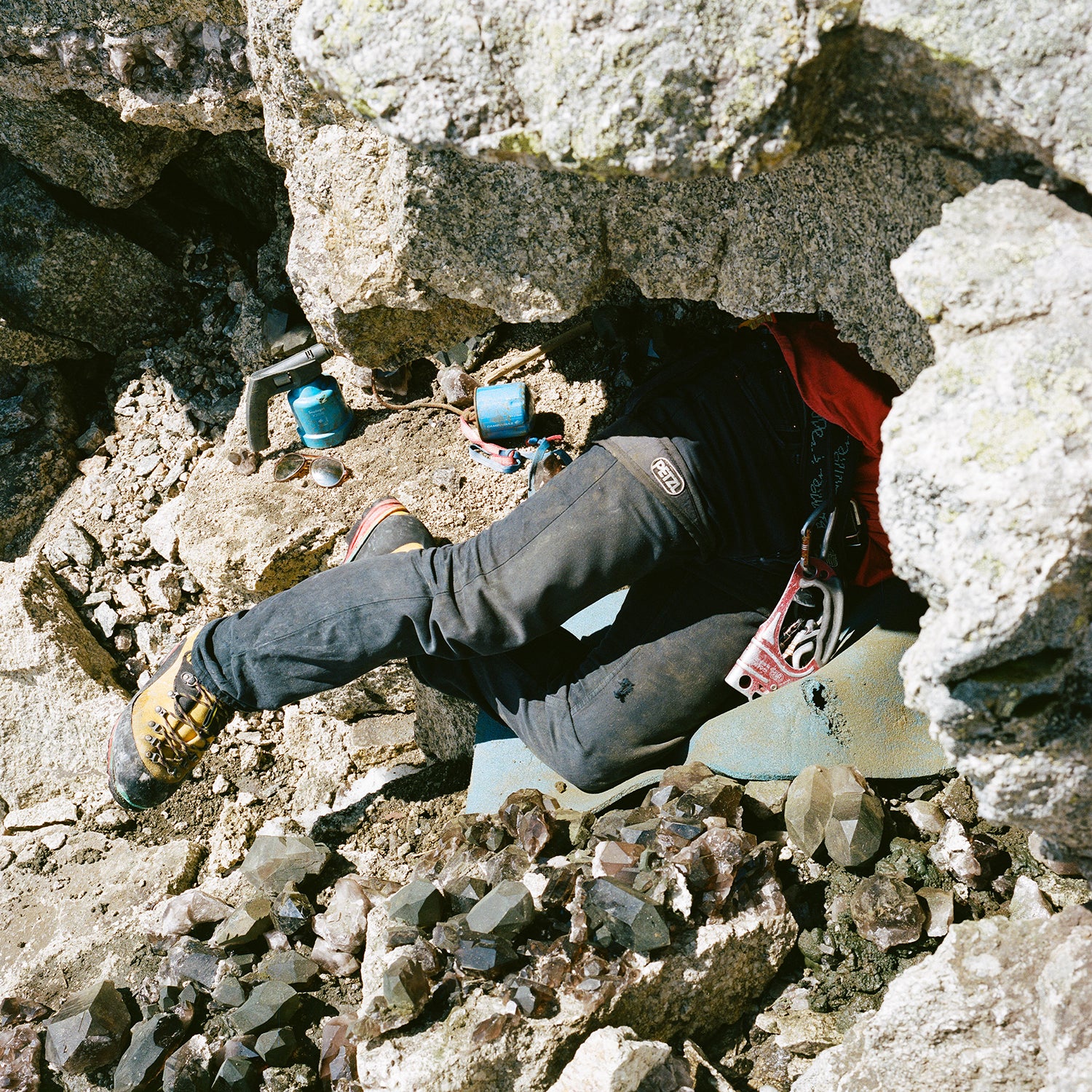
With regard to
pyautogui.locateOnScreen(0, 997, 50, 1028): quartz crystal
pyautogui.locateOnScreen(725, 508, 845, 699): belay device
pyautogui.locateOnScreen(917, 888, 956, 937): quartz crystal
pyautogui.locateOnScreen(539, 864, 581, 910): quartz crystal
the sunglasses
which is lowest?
pyautogui.locateOnScreen(917, 888, 956, 937): quartz crystal

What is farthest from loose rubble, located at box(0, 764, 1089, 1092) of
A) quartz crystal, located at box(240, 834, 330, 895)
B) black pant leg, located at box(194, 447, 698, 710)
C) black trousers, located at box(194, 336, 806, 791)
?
black pant leg, located at box(194, 447, 698, 710)

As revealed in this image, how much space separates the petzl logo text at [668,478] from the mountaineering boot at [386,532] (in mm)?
853

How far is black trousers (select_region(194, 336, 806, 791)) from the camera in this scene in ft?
7.82

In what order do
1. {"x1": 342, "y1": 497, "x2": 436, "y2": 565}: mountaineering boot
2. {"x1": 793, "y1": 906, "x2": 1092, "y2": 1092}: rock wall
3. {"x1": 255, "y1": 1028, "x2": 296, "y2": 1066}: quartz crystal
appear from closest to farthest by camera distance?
1. {"x1": 793, "y1": 906, "x2": 1092, "y2": 1092}: rock wall
2. {"x1": 255, "y1": 1028, "x2": 296, "y2": 1066}: quartz crystal
3. {"x1": 342, "y1": 497, "x2": 436, "y2": 565}: mountaineering boot

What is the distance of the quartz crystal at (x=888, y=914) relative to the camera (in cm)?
194

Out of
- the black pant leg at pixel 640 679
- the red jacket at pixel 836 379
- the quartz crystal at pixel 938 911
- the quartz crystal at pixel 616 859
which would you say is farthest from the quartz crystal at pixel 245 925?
the red jacket at pixel 836 379

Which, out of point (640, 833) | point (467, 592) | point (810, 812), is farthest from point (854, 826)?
point (467, 592)

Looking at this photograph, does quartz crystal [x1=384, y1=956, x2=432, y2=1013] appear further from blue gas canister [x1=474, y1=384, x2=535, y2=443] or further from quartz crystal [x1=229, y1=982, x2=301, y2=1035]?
blue gas canister [x1=474, y1=384, x2=535, y2=443]

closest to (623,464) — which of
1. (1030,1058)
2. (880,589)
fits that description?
(880,589)

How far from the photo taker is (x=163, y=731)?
2.70 m

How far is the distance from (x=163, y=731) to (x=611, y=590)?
4.58ft

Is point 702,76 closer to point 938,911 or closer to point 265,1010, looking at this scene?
point 938,911

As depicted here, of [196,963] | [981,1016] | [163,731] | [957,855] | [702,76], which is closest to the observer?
[702,76]

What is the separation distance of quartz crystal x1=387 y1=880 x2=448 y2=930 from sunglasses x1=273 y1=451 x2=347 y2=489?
1669 mm
